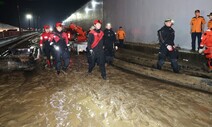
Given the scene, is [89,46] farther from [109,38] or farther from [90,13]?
[90,13]

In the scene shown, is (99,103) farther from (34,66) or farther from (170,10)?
(170,10)

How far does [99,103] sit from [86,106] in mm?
328

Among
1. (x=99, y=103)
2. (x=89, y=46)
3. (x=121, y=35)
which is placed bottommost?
(x=99, y=103)

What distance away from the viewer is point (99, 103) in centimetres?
474

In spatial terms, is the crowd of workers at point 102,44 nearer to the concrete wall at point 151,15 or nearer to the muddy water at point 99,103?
the muddy water at point 99,103

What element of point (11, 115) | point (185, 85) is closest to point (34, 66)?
point (11, 115)

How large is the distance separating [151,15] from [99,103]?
9923 millimetres

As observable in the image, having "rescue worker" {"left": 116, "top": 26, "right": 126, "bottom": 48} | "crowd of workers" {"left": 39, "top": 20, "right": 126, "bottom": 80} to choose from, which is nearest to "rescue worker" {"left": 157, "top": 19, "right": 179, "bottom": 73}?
"crowd of workers" {"left": 39, "top": 20, "right": 126, "bottom": 80}

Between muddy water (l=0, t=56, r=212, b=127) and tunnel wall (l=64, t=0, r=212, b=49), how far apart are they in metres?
4.83

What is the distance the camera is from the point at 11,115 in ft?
13.6

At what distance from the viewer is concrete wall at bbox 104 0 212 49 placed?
10.0 metres

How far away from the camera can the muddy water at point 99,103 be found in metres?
3.85

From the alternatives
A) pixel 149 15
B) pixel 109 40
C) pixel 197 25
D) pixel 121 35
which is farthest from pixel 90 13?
pixel 197 25

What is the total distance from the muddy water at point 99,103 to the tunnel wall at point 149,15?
15.8 feet
